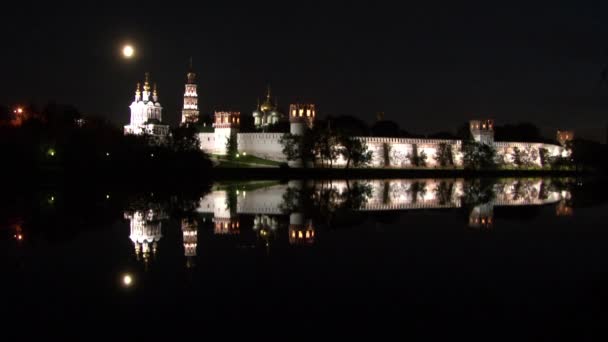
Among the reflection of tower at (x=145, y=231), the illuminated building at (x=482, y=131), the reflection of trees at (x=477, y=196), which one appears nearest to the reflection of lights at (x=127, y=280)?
the reflection of tower at (x=145, y=231)

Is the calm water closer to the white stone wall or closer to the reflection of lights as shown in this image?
the reflection of lights

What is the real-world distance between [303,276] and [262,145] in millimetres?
57726

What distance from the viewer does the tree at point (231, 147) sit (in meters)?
65.6

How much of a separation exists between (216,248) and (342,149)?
4920 cm

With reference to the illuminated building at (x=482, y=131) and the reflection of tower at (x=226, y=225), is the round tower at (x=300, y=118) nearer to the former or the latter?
the illuminated building at (x=482, y=131)

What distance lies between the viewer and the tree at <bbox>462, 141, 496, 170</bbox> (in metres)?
71.2

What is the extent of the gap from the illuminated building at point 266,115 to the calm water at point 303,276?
203ft

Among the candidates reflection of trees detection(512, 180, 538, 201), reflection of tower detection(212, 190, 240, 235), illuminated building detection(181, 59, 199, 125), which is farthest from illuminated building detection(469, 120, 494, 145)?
reflection of tower detection(212, 190, 240, 235)

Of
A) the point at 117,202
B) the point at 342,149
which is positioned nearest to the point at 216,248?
the point at 117,202

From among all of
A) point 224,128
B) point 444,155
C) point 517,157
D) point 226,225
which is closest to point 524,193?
point 226,225

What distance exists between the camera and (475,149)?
2852 inches

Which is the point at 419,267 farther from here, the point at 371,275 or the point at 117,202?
the point at 117,202

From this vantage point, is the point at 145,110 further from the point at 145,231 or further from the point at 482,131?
the point at 145,231

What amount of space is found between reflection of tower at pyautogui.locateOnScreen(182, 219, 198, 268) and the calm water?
0.04 m
